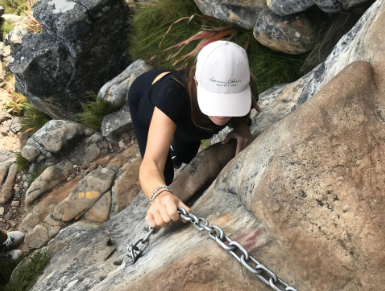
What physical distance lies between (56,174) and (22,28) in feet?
18.1

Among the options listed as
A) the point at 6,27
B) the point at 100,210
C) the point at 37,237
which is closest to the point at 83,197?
the point at 100,210

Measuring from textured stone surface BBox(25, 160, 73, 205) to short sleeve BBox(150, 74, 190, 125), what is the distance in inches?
147

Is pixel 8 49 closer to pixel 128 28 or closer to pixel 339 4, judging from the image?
pixel 128 28

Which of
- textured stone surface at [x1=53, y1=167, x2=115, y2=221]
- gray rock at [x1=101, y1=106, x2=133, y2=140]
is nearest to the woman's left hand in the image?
textured stone surface at [x1=53, y1=167, x2=115, y2=221]

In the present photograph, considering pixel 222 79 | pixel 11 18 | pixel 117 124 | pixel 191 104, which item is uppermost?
pixel 11 18

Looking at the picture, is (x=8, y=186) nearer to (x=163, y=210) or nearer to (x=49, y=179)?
(x=49, y=179)

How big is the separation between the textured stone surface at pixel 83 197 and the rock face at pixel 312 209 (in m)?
2.87

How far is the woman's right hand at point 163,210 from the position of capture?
142 cm

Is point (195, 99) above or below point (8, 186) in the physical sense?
above

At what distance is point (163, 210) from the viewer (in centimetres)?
145

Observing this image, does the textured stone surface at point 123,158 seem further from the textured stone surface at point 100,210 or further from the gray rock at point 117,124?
the textured stone surface at point 100,210

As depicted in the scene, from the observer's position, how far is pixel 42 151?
5355 millimetres

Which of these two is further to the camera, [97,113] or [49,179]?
[97,113]

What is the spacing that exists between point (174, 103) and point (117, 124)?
3429 mm
